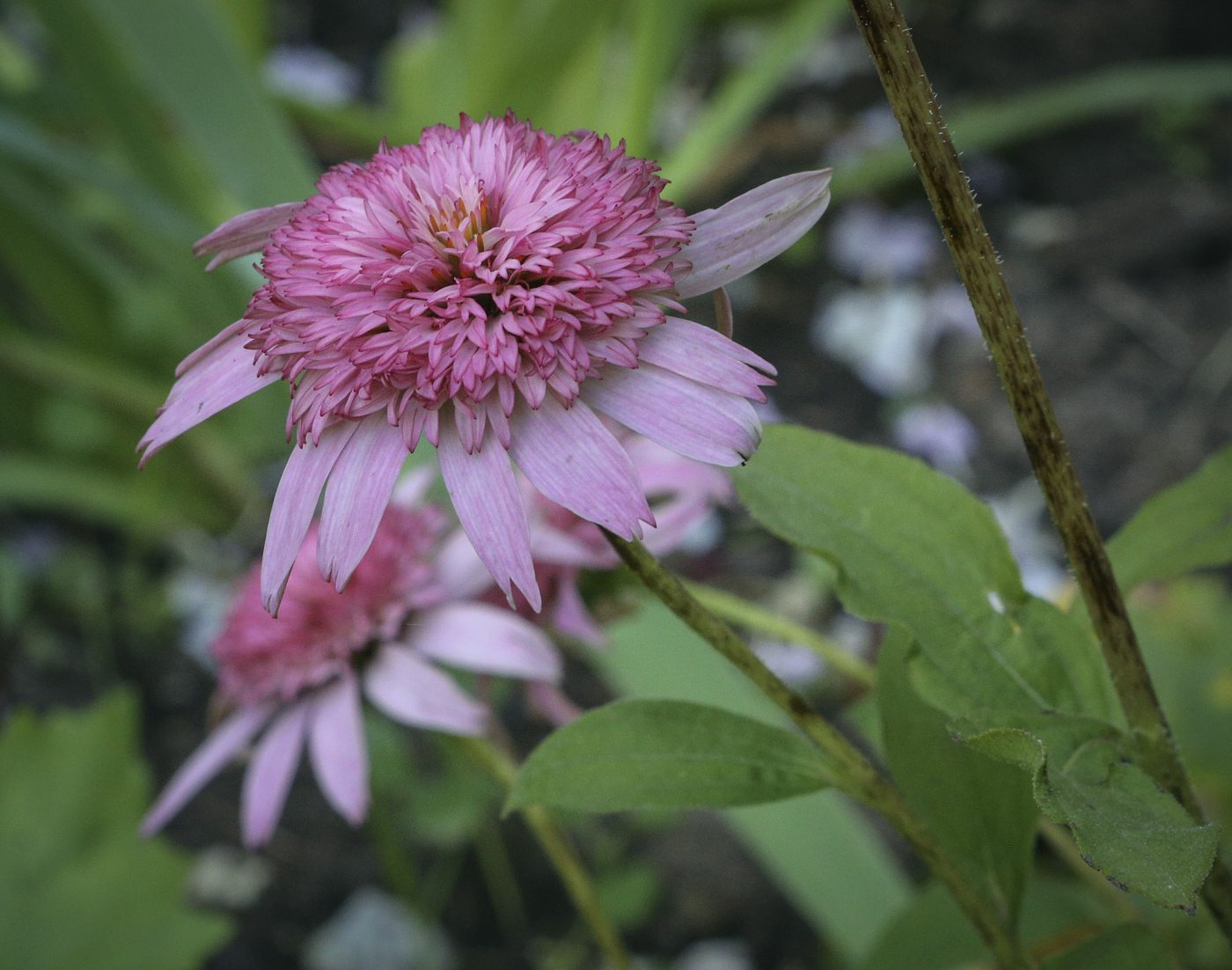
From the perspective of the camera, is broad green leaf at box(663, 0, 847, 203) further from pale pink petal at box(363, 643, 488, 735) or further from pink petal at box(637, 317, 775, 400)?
pink petal at box(637, 317, 775, 400)

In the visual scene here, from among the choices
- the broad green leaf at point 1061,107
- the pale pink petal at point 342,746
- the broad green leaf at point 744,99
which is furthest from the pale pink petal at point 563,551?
the broad green leaf at point 1061,107

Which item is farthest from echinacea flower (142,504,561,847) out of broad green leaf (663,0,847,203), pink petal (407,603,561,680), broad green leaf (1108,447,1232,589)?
broad green leaf (663,0,847,203)

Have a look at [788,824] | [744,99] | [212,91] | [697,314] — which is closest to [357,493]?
[697,314]

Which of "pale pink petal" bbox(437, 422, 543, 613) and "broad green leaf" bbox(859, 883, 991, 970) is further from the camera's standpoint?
"broad green leaf" bbox(859, 883, 991, 970)

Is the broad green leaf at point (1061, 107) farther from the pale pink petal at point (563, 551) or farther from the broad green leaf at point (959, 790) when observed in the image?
the broad green leaf at point (959, 790)

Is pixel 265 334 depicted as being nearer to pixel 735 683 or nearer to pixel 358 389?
pixel 358 389

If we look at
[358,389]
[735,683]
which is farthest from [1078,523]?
[735,683]
